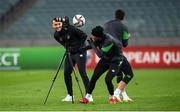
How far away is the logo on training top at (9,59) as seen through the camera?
34625 millimetres

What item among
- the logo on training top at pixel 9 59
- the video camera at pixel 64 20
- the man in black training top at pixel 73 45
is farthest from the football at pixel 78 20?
the logo on training top at pixel 9 59

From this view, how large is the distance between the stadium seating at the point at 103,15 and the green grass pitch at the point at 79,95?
8792 millimetres

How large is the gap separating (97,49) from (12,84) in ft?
29.7

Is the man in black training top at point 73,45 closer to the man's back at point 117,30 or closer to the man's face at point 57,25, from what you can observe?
the man's face at point 57,25

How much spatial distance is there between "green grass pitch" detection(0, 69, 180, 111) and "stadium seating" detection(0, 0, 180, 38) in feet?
28.8

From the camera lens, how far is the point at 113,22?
688 inches

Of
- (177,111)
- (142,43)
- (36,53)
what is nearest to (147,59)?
(142,43)

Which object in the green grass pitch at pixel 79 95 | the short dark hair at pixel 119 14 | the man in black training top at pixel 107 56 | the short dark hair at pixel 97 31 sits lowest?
the green grass pitch at pixel 79 95

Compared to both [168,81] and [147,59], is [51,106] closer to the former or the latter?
[168,81]

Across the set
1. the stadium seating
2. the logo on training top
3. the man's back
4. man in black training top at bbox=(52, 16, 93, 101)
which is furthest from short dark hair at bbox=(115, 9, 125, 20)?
the stadium seating

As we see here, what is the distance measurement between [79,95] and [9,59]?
1553 centimetres

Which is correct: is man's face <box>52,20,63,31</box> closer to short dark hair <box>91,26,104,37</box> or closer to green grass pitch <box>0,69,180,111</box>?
short dark hair <box>91,26,104,37</box>

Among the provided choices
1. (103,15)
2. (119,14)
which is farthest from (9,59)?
(119,14)

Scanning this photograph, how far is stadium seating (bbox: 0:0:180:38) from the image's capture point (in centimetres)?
3903
